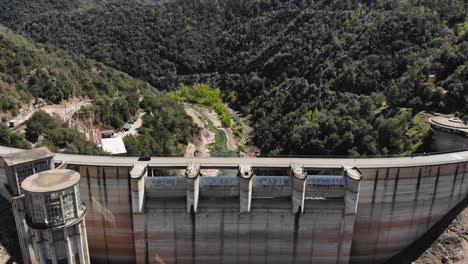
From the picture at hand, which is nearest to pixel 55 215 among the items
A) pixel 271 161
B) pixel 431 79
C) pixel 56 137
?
pixel 271 161

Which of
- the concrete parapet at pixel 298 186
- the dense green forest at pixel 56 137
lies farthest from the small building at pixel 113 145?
the concrete parapet at pixel 298 186

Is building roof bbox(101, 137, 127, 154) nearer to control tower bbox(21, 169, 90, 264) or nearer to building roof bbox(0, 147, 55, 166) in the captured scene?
building roof bbox(0, 147, 55, 166)

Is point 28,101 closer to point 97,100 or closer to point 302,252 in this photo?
point 97,100

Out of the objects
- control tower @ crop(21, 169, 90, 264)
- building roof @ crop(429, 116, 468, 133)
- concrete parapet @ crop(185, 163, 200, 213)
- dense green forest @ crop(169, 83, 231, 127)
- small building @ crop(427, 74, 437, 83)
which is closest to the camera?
control tower @ crop(21, 169, 90, 264)

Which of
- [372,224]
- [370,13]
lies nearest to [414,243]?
[372,224]

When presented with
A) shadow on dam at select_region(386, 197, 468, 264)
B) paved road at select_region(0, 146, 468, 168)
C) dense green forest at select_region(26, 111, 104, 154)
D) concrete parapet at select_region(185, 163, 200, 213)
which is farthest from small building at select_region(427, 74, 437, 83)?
dense green forest at select_region(26, 111, 104, 154)

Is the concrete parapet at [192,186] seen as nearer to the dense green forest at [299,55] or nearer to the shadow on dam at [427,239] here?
the shadow on dam at [427,239]
